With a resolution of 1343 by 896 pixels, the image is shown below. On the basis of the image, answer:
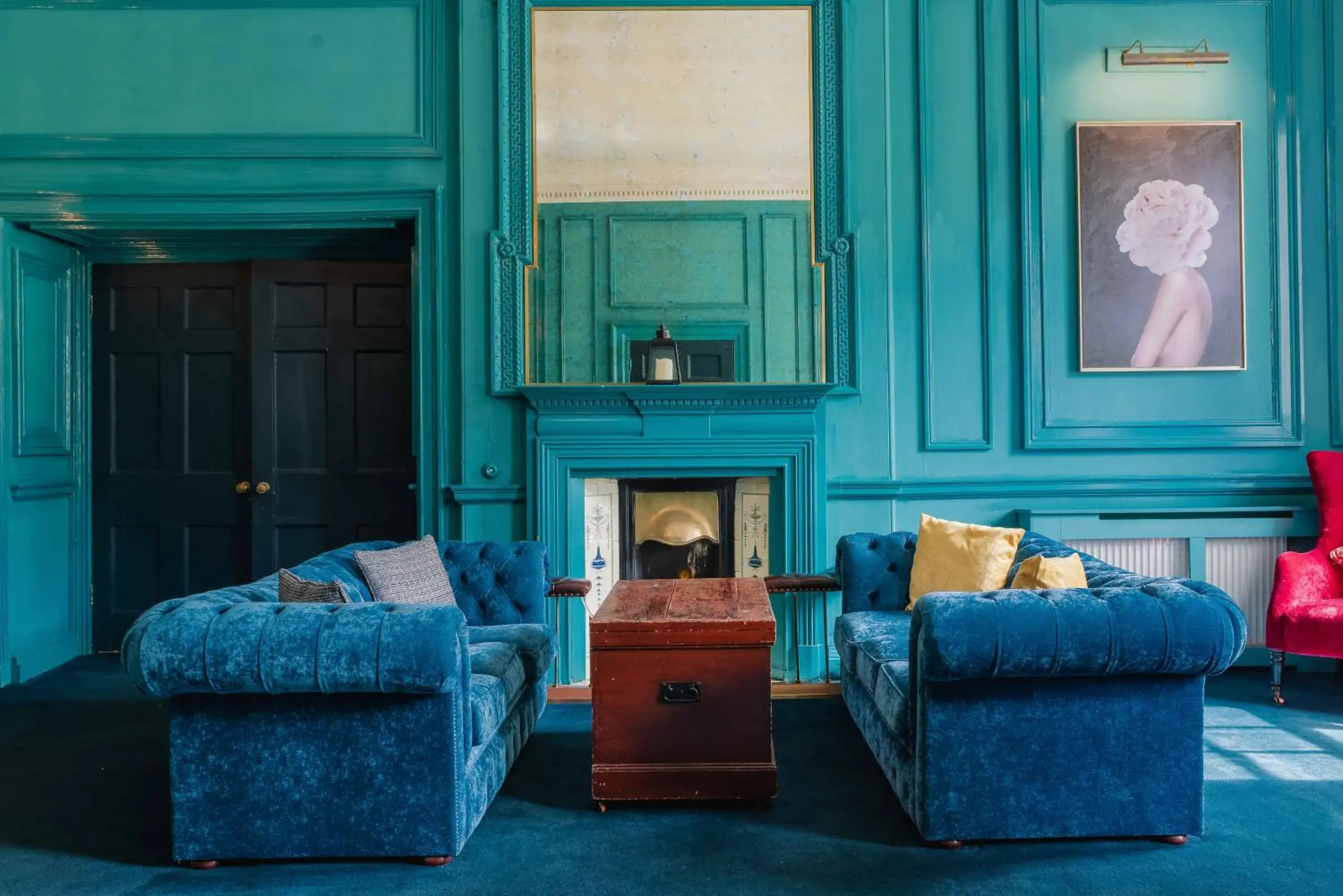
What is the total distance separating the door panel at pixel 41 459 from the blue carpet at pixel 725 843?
1337mm

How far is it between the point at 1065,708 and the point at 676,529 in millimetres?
2390

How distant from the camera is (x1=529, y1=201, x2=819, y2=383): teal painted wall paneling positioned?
14.4 ft

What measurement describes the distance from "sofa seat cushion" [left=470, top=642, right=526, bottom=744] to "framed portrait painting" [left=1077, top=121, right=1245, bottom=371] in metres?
3.06

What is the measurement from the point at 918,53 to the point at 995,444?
6.29 feet

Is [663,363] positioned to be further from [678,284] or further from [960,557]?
[960,557]

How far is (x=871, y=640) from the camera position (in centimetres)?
324

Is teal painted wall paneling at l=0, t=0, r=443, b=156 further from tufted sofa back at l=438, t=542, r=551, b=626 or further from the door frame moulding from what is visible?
tufted sofa back at l=438, t=542, r=551, b=626

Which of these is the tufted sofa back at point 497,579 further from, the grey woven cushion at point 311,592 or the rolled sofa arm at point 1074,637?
the rolled sofa arm at point 1074,637

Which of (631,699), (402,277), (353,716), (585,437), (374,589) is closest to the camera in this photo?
(353,716)

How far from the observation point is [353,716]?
2365 millimetres

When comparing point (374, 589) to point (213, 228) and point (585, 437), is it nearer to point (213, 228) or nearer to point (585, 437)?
point (585, 437)

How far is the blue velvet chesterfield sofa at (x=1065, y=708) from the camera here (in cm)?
230

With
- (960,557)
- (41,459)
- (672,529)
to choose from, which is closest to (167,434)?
(41,459)

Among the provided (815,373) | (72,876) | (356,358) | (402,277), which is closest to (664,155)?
(815,373)
